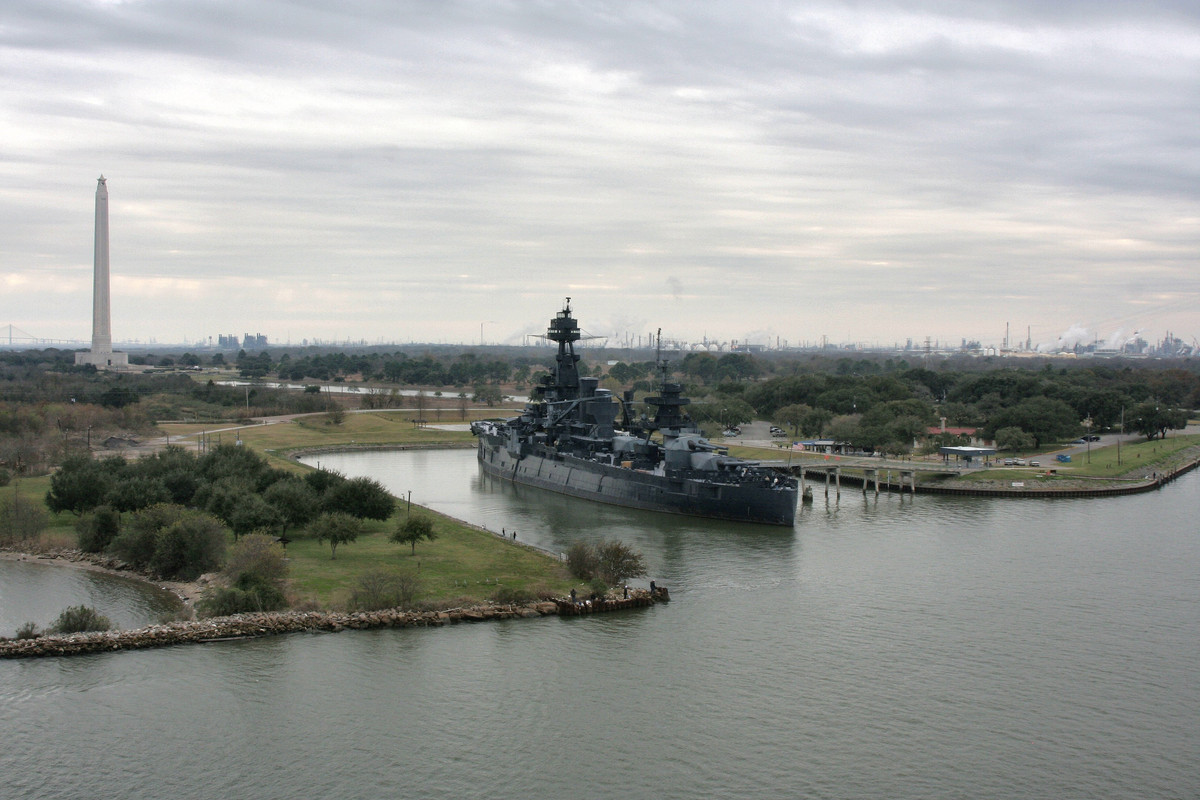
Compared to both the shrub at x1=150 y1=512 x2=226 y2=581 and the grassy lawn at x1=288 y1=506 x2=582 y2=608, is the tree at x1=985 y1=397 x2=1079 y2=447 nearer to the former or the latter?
the grassy lawn at x1=288 y1=506 x2=582 y2=608

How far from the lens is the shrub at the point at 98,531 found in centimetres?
3609

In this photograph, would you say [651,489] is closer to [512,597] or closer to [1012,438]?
[512,597]

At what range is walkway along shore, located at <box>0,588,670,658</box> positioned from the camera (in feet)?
82.2

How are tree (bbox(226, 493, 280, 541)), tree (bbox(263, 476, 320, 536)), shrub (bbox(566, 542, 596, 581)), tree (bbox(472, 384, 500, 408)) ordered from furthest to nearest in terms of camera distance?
tree (bbox(472, 384, 500, 408))
tree (bbox(263, 476, 320, 536))
tree (bbox(226, 493, 280, 541))
shrub (bbox(566, 542, 596, 581))

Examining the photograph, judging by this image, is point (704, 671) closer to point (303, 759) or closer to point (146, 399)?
point (303, 759)

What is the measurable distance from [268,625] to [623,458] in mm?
28627

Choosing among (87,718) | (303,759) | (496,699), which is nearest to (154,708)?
(87,718)

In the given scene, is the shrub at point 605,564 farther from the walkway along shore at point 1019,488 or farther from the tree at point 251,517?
the walkway along shore at point 1019,488

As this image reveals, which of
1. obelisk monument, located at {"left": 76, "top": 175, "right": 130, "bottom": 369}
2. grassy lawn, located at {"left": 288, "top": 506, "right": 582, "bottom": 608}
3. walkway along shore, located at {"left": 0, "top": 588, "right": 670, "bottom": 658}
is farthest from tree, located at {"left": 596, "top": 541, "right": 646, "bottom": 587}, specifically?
obelisk monument, located at {"left": 76, "top": 175, "right": 130, "bottom": 369}

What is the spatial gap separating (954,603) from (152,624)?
23609 millimetres

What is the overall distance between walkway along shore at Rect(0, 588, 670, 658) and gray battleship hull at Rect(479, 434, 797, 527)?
50.3 ft

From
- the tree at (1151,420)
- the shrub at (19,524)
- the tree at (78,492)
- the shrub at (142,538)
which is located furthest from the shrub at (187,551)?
the tree at (1151,420)

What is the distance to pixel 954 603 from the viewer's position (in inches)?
1214

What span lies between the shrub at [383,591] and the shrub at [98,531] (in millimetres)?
12568
